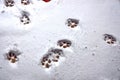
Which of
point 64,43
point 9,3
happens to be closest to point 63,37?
point 64,43

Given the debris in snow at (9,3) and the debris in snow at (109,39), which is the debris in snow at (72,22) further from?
the debris in snow at (9,3)

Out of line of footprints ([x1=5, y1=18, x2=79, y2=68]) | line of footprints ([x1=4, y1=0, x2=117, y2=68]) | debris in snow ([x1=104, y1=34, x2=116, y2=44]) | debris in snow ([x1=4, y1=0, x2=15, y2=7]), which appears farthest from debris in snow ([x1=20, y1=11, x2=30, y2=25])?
debris in snow ([x1=104, y1=34, x2=116, y2=44])

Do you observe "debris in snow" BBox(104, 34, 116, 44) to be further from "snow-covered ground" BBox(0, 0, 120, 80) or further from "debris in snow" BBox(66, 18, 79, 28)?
"debris in snow" BBox(66, 18, 79, 28)

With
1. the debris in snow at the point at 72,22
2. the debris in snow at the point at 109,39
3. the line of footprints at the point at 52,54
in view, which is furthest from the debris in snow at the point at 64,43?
the debris in snow at the point at 109,39

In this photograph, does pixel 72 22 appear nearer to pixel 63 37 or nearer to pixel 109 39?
pixel 63 37

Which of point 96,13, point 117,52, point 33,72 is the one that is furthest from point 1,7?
point 117,52
